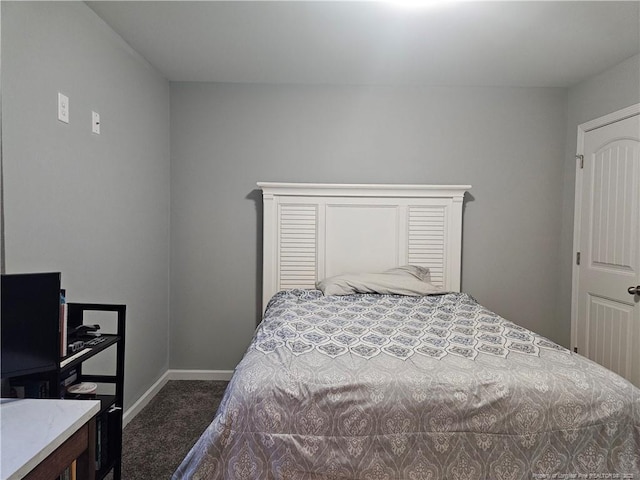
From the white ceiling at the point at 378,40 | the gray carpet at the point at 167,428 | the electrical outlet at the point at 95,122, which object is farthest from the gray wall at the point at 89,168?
the white ceiling at the point at 378,40

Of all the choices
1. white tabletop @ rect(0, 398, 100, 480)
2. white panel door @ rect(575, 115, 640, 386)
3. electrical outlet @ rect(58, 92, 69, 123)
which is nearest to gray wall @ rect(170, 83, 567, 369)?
white panel door @ rect(575, 115, 640, 386)

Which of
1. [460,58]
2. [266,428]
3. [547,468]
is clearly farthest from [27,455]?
[460,58]

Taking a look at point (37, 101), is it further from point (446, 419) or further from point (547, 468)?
point (547, 468)

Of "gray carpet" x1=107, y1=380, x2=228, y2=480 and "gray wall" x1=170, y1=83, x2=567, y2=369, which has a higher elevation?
"gray wall" x1=170, y1=83, x2=567, y2=369

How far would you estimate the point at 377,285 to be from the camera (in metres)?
2.94

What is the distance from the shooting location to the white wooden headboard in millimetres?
3297

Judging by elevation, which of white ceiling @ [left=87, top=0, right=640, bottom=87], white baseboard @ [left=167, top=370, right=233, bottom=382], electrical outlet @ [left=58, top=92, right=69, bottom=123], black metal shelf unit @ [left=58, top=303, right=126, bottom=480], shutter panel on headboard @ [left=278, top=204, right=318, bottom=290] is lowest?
white baseboard @ [left=167, top=370, right=233, bottom=382]

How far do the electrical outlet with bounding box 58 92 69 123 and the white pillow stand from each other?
6.30 feet

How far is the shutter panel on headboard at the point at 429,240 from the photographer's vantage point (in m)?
3.32

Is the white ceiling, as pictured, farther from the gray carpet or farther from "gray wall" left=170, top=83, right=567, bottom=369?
the gray carpet

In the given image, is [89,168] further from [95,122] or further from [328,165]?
[328,165]

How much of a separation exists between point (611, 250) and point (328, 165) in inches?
88.8

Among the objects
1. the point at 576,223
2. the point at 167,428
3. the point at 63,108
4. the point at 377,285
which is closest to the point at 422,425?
the point at 377,285

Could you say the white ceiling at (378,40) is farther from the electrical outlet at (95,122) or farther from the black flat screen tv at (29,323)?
the black flat screen tv at (29,323)
